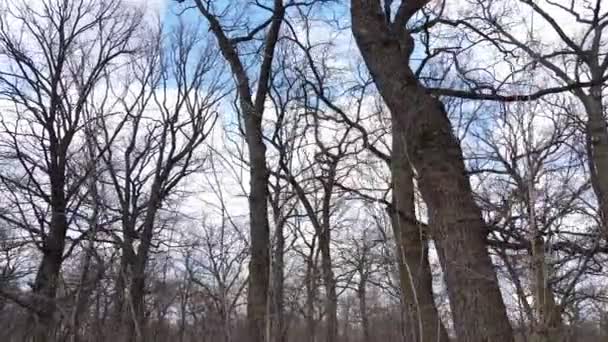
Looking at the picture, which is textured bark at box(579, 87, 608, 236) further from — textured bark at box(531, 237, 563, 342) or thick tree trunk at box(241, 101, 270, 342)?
textured bark at box(531, 237, 563, 342)

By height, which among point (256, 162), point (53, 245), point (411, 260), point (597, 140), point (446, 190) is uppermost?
point (597, 140)

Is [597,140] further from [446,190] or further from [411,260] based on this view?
[446,190]

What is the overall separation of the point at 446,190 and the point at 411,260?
392cm

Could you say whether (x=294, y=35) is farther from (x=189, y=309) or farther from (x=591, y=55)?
(x=189, y=309)

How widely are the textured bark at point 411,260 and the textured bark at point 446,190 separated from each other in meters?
2.45

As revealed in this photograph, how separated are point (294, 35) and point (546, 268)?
6.85 meters

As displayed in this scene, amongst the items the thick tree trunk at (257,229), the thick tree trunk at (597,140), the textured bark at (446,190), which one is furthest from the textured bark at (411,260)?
the thick tree trunk at (597,140)

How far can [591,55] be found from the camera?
12.7m

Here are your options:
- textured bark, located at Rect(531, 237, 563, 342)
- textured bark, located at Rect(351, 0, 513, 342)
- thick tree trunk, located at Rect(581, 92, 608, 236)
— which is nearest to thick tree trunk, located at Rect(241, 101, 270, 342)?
textured bark, located at Rect(351, 0, 513, 342)

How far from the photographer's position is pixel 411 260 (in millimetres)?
7543

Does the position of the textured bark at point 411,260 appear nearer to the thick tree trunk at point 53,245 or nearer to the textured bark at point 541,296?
the textured bark at point 541,296

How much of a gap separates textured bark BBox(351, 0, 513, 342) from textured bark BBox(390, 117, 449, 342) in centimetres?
245

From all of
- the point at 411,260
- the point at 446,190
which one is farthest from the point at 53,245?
the point at 446,190

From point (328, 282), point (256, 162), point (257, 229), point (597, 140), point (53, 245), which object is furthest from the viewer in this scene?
point (328, 282)
